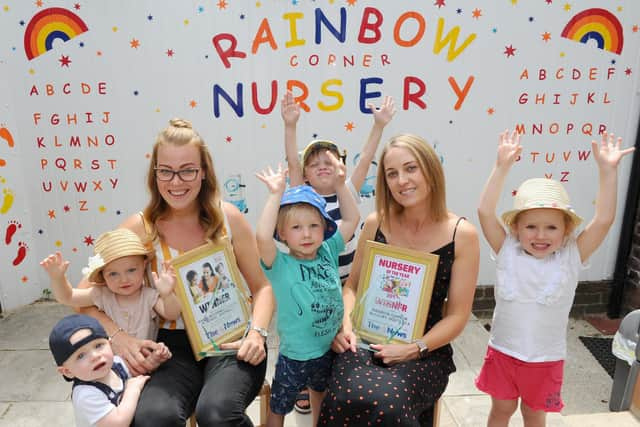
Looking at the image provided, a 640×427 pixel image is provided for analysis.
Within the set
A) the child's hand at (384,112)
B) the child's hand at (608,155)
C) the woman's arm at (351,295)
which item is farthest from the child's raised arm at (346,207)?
the child's hand at (608,155)

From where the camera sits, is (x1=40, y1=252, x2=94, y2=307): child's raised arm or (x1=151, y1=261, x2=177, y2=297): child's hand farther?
(x1=151, y1=261, x2=177, y2=297): child's hand

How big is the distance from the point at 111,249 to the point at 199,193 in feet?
1.59

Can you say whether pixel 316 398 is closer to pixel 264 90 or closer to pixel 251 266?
pixel 251 266

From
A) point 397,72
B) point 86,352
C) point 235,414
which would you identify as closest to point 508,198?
point 397,72

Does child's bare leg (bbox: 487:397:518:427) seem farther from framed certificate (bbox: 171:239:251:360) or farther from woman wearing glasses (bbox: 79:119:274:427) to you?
framed certificate (bbox: 171:239:251:360)

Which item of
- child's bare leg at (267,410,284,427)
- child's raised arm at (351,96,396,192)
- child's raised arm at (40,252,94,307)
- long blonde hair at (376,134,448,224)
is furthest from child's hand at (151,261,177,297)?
child's raised arm at (351,96,396,192)

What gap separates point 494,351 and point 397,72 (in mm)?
2289

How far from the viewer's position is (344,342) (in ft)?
6.72

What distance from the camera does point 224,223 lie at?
222cm

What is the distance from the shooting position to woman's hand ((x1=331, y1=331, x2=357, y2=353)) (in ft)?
6.68

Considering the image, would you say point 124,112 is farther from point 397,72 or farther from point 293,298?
point 293,298

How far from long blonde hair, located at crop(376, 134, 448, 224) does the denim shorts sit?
72 cm

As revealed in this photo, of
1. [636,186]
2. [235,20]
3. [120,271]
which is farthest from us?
[636,186]

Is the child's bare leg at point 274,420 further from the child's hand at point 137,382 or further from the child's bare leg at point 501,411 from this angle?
the child's bare leg at point 501,411
